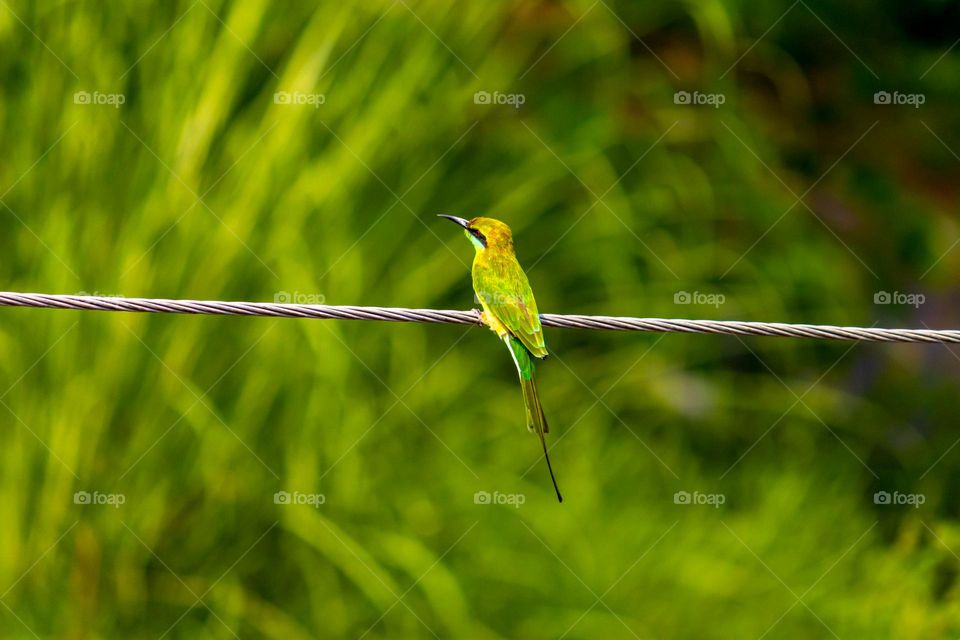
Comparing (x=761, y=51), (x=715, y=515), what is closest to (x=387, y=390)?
(x=715, y=515)

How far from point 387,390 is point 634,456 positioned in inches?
32.6

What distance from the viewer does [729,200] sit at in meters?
4.48
